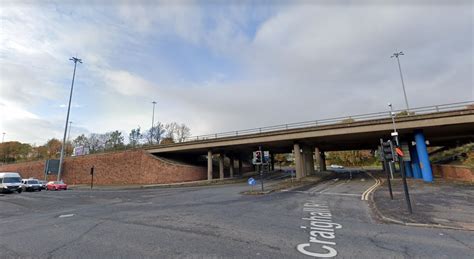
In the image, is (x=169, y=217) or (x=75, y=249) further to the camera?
(x=169, y=217)

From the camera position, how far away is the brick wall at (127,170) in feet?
132

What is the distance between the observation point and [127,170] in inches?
1654

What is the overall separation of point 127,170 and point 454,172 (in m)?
45.5

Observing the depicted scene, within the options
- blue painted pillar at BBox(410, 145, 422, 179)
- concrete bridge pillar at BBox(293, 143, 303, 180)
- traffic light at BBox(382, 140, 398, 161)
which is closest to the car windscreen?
concrete bridge pillar at BBox(293, 143, 303, 180)

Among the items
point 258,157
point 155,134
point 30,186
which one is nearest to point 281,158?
point 155,134

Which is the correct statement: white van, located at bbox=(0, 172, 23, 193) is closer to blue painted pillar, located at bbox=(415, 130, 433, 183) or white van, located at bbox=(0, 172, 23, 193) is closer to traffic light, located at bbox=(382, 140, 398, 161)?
traffic light, located at bbox=(382, 140, 398, 161)

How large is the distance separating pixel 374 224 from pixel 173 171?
3570 centimetres

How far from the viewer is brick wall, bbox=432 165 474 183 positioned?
21106mm

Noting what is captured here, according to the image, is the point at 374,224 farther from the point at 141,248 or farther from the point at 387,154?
the point at 141,248

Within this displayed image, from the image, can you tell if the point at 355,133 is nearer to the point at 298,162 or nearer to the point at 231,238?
the point at 298,162

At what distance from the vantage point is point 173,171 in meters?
40.3

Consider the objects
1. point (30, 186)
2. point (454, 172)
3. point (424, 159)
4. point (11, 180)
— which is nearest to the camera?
point (454, 172)

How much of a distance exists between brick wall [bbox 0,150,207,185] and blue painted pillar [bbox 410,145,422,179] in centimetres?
3407

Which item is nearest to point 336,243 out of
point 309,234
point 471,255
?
point 309,234
